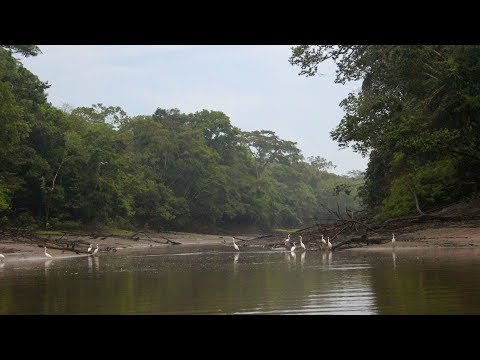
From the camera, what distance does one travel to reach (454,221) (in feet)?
69.5

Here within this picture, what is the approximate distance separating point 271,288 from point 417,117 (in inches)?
484

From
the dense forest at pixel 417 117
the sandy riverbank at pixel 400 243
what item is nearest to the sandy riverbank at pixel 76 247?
the sandy riverbank at pixel 400 243

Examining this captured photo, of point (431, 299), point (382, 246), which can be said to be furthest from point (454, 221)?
point (431, 299)

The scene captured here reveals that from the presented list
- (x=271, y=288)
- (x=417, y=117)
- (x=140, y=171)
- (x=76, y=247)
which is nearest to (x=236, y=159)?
(x=140, y=171)

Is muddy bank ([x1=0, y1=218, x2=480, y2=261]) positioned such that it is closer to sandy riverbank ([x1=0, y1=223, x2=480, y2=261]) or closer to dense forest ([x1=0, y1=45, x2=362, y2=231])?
sandy riverbank ([x1=0, y1=223, x2=480, y2=261])

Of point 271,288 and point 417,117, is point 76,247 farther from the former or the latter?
point 271,288

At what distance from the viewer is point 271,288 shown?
430 inches

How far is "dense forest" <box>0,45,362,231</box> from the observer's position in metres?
35.2

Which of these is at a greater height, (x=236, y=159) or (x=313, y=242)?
(x=236, y=159)

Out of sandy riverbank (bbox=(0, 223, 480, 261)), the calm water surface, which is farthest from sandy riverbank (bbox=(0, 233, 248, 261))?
the calm water surface

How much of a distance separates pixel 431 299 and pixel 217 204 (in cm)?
5038

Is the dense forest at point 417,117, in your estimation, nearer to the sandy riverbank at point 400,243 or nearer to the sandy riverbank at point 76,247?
the sandy riverbank at point 400,243
